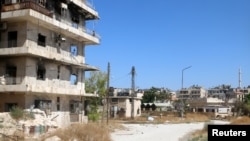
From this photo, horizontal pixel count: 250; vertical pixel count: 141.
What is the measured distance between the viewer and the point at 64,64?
Answer: 133 ft

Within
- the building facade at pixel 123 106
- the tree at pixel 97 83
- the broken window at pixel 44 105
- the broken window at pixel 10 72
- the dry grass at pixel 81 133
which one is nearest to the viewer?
the dry grass at pixel 81 133

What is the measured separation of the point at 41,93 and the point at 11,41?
5319mm

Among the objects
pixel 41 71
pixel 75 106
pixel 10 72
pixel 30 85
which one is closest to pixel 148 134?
pixel 75 106

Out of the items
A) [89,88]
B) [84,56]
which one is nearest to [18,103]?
[84,56]

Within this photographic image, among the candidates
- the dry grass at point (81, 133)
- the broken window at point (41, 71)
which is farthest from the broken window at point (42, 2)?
the dry grass at point (81, 133)

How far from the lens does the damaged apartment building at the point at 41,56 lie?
111 feet

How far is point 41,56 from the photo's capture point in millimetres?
35188

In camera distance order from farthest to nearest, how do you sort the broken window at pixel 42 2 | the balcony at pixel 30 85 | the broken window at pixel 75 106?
the broken window at pixel 75 106 < the broken window at pixel 42 2 < the balcony at pixel 30 85

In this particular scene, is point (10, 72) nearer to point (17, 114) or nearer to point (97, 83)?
point (17, 114)

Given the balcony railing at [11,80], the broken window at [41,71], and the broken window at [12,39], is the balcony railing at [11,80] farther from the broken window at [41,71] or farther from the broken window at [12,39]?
the broken window at [12,39]

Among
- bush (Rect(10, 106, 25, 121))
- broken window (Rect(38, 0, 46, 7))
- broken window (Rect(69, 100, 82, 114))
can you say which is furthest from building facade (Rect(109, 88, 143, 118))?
bush (Rect(10, 106, 25, 121))

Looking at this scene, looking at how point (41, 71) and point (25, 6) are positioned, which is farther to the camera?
point (41, 71)

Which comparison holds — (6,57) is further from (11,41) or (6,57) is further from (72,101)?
(72,101)

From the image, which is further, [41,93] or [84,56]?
[84,56]
